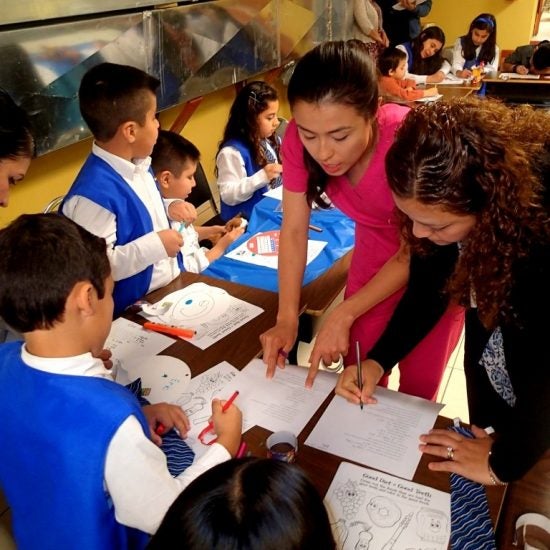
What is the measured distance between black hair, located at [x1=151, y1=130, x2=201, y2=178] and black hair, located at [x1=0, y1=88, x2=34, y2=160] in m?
0.92

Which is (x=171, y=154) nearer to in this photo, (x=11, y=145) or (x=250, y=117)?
(x=250, y=117)

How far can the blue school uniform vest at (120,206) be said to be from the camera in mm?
1636

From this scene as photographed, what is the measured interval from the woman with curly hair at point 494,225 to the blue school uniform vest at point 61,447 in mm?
607

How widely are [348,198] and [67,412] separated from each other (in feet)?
3.04

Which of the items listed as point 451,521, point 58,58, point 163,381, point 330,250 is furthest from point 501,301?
point 58,58

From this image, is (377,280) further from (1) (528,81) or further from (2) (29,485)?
(1) (528,81)

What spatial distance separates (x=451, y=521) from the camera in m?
0.89

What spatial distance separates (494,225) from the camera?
817 mm

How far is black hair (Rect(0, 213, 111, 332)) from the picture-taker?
2.79ft

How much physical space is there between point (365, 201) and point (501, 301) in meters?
0.59

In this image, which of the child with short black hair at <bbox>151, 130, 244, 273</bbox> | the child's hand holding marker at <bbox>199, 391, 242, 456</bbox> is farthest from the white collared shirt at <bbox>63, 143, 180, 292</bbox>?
the child's hand holding marker at <bbox>199, 391, 242, 456</bbox>

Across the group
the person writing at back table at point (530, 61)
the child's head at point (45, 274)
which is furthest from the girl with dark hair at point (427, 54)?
the child's head at point (45, 274)

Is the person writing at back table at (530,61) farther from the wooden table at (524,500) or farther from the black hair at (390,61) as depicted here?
the wooden table at (524,500)

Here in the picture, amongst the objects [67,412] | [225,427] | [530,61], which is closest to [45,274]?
[67,412]
